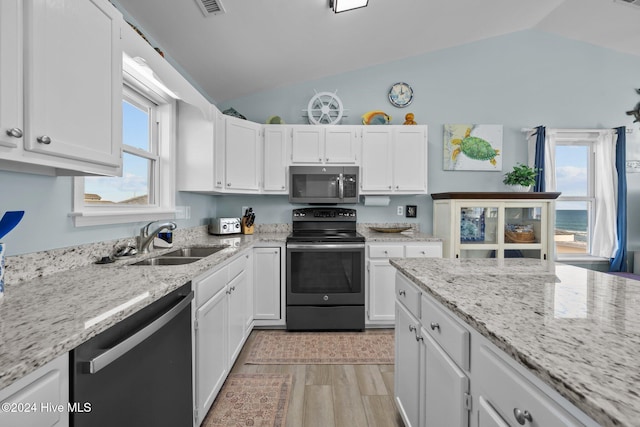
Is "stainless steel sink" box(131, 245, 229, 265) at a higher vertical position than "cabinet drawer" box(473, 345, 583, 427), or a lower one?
higher

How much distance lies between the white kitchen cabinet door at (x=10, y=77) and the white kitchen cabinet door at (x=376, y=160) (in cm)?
258

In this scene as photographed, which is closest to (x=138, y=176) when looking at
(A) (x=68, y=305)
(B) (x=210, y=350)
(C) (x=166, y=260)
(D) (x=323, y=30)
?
(C) (x=166, y=260)

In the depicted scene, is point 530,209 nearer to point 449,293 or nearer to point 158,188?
point 449,293

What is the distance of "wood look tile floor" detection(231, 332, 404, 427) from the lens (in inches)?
63.5

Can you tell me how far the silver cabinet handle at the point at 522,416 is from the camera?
1.89 feet

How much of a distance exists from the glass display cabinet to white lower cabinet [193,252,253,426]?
2123 millimetres

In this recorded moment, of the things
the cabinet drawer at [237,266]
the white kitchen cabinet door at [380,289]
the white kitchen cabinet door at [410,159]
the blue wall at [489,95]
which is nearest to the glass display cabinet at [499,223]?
the white kitchen cabinet door at [410,159]

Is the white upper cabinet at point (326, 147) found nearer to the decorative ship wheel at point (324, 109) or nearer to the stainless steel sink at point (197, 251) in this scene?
Answer: the decorative ship wheel at point (324, 109)

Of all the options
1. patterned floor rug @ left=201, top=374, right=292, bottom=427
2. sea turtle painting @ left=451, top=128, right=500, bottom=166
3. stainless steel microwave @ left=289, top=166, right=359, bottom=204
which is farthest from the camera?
sea turtle painting @ left=451, top=128, right=500, bottom=166

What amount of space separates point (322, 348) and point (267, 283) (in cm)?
78

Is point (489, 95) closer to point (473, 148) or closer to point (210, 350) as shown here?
point (473, 148)

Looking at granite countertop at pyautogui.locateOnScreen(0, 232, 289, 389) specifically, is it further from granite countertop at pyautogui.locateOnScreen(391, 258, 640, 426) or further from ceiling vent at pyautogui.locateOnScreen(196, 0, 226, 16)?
ceiling vent at pyautogui.locateOnScreen(196, 0, 226, 16)

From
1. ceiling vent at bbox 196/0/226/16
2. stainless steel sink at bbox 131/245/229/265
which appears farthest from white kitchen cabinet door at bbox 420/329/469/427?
ceiling vent at bbox 196/0/226/16

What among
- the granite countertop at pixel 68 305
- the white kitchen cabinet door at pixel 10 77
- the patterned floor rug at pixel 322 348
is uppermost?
the white kitchen cabinet door at pixel 10 77
